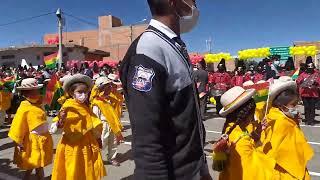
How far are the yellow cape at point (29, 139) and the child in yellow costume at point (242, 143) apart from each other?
3.25m

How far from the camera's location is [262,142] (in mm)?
4543

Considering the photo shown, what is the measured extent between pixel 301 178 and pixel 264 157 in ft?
1.57

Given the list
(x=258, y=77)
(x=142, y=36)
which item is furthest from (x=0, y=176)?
(x=258, y=77)

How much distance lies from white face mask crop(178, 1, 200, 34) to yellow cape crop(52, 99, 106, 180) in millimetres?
3417

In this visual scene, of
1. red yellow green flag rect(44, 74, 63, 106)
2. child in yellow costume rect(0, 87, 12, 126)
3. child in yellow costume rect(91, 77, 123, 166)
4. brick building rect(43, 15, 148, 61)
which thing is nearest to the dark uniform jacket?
child in yellow costume rect(91, 77, 123, 166)

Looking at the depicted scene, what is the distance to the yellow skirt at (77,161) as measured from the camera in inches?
220

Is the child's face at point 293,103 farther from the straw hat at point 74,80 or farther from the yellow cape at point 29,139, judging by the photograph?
the yellow cape at point 29,139

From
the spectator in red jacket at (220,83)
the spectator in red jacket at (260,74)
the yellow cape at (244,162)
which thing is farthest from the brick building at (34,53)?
the yellow cape at (244,162)

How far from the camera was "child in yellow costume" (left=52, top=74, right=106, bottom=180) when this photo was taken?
5.61 metres

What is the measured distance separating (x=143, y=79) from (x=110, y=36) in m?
68.8

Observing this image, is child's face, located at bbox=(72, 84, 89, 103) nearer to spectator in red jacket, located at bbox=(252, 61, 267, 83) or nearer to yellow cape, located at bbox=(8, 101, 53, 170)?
yellow cape, located at bbox=(8, 101, 53, 170)

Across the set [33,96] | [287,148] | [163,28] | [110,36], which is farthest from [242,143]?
[110,36]

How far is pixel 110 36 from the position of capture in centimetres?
7012

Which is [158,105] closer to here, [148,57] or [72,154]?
[148,57]
